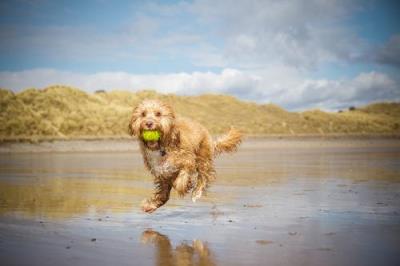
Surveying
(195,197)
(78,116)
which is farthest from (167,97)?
(195,197)

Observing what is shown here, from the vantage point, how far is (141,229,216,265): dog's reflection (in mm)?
4363

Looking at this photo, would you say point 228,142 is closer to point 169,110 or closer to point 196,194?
point 196,194

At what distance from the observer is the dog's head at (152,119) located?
647 cm

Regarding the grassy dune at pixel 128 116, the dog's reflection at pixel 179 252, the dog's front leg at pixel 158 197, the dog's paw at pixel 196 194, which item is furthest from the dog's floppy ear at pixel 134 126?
the grassy dune at pixel 128 116

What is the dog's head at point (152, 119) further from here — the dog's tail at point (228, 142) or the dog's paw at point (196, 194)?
the dog's tail at point (228, 142)

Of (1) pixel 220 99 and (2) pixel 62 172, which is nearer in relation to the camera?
(2) pixel 62 172

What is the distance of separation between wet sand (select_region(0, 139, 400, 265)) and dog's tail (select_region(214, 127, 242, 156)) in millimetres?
731

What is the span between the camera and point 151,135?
653cm

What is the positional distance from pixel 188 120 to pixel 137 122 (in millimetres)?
1286

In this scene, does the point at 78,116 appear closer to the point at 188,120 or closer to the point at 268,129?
the point at 268,129

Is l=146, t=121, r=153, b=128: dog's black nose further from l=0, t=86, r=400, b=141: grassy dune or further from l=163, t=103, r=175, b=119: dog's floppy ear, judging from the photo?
l=0, t=86, r=400, b=141: grassy dune

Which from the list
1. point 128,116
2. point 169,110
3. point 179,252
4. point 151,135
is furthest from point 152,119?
point 128,116

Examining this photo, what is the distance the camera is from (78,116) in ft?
126

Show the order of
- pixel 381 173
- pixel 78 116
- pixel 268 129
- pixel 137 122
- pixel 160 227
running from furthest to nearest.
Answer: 1. pixel 268 129
2. pixel 78 116
3. pixel 381 173
4. pixel 137 122
5. pixel 160 227
